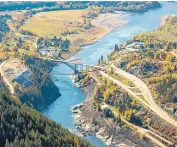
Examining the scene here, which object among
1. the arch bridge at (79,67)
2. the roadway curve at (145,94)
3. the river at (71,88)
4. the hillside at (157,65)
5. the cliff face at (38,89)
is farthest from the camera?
the arch bridge at (79,67)

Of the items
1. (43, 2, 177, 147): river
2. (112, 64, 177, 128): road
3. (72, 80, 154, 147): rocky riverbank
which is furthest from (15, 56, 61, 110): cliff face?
(112, 64, 177, 128): road

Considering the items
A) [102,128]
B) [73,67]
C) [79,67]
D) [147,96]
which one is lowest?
→ [79,67]

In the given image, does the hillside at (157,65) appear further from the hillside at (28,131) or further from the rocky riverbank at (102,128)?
the hillside at (28,131)

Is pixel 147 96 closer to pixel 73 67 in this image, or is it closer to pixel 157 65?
pixel 157 65

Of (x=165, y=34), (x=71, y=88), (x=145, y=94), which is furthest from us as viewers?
(x=165, y=34)

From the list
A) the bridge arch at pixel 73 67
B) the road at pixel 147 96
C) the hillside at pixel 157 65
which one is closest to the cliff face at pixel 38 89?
the bridge arch at pixel 73 67

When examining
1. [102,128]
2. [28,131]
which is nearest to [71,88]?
[102,128]
